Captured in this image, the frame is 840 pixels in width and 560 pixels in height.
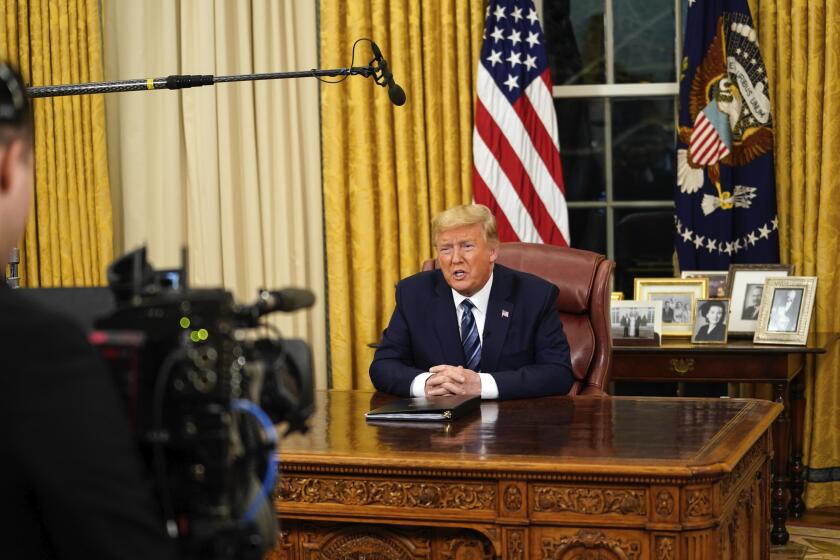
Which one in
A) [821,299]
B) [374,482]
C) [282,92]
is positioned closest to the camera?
[374,482]

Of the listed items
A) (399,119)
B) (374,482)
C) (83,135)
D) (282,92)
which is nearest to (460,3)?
(399,119)

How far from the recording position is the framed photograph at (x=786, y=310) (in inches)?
189

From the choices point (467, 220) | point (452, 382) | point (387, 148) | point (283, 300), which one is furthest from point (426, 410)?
point (387, 148)

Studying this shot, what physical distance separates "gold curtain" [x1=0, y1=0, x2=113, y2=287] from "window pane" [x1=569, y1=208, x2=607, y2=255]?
2372 millimetres

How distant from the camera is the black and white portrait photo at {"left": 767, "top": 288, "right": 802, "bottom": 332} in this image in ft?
15.8

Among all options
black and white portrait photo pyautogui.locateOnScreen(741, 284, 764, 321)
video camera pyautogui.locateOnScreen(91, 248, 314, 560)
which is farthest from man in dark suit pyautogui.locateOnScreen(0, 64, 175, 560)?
A: black and white portrait photo pyautogui.locateOnScreen(741, 284, 764, 321)

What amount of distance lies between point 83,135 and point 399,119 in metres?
1.66

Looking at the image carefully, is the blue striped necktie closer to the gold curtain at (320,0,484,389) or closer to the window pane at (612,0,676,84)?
the gold curtain at (320,0,484,389)

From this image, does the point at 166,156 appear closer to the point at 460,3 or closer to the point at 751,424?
the point at 460,3

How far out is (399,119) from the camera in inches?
214

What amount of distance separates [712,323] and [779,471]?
0.68 meters

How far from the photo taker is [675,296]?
198 inches

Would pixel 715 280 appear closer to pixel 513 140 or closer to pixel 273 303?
pixel 513 140

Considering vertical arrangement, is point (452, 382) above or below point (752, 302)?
below
